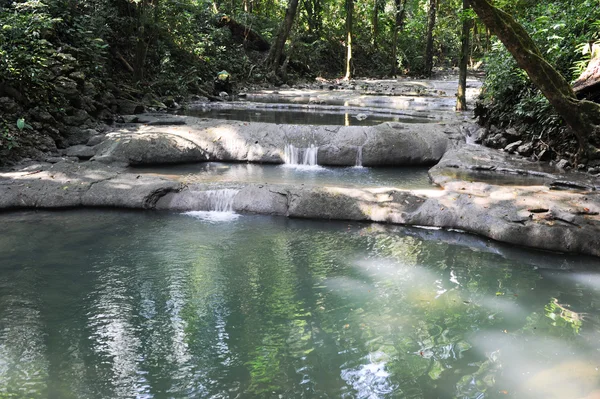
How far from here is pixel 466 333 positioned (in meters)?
4.56

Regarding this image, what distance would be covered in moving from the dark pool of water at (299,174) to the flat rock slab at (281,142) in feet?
0.69

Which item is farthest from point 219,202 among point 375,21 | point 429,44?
point 375,21

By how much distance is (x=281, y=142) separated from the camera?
34.7ft

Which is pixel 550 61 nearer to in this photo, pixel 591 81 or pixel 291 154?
pixel 591 81

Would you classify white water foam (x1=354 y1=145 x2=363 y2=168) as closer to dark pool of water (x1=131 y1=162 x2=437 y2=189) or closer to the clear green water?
dark pool of water (x1=131 y1=162 x2=437 y2=189)

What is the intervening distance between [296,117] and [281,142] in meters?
3.97

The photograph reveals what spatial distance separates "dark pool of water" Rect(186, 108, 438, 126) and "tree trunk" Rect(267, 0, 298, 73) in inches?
335

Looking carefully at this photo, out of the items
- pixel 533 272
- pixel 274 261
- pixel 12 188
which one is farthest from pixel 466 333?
pixel 12 188

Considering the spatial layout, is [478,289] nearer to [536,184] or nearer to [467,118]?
[536,184]

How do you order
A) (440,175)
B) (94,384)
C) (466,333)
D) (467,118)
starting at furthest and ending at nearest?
(467,118) < (440,175) < (466,333) < (94,384)

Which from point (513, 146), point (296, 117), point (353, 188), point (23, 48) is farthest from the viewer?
point (296, 117)

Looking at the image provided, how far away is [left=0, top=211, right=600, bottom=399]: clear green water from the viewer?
382 cm

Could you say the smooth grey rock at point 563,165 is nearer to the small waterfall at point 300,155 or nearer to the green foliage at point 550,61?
the green foliage at point 550,61

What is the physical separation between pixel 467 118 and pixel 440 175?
5.00 m
